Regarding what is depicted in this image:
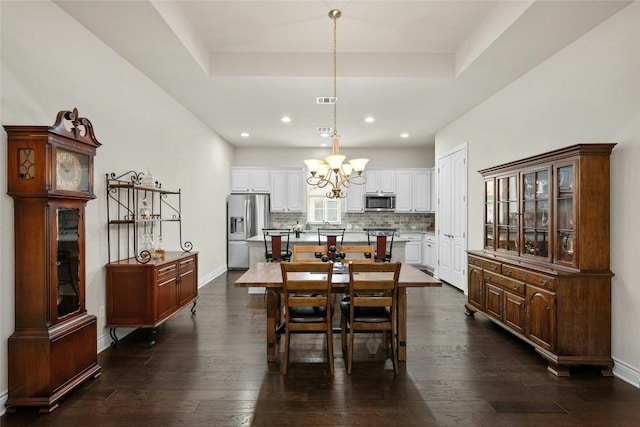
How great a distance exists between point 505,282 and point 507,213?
0.82 meters

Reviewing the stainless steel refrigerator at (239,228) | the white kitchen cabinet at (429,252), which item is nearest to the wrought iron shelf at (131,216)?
the stainless steel refrigerator at (239,228)

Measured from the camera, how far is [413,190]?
8.00 meters

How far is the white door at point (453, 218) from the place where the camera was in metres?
5.42

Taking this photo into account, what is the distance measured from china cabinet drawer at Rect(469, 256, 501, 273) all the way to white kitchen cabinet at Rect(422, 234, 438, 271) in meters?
2.84

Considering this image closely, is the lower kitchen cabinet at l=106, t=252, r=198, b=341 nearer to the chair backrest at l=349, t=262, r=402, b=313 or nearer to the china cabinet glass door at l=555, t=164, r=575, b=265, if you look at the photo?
the chair backrest at l=349, t=262, r=402, b=313

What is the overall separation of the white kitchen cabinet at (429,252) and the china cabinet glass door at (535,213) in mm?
3547

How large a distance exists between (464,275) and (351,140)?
142 inches

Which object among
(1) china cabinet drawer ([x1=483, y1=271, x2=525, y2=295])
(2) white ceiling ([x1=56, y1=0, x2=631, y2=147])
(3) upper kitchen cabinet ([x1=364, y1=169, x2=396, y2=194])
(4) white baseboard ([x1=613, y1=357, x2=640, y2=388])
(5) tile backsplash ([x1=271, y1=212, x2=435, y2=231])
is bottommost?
(4) white baseboard ([x1=613, y1=357, x2=640, y2=388])

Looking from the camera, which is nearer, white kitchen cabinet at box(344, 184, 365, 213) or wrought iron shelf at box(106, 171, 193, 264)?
wrought iron shelf at box(106, 171, 193, 264)

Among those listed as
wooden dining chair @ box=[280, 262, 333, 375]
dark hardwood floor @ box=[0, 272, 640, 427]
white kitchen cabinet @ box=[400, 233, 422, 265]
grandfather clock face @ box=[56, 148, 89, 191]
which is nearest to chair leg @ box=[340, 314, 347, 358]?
dark hardwood floor @ box=[0, 272, 640, 427]

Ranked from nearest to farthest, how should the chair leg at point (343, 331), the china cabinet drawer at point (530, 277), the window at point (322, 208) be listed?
1. the china cabinet drawer at point (530, 277)
2. the chair leg at point (343, 331)
3. the window at point (322, 208)

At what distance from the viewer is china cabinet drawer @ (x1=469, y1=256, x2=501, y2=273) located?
361cm

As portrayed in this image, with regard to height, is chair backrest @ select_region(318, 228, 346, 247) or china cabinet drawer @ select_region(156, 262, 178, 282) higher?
chair backrest @ select_region(318, 228, 346, 247)

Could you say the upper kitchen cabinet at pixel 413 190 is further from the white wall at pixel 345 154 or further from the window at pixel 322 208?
the window at pixel 322 208
